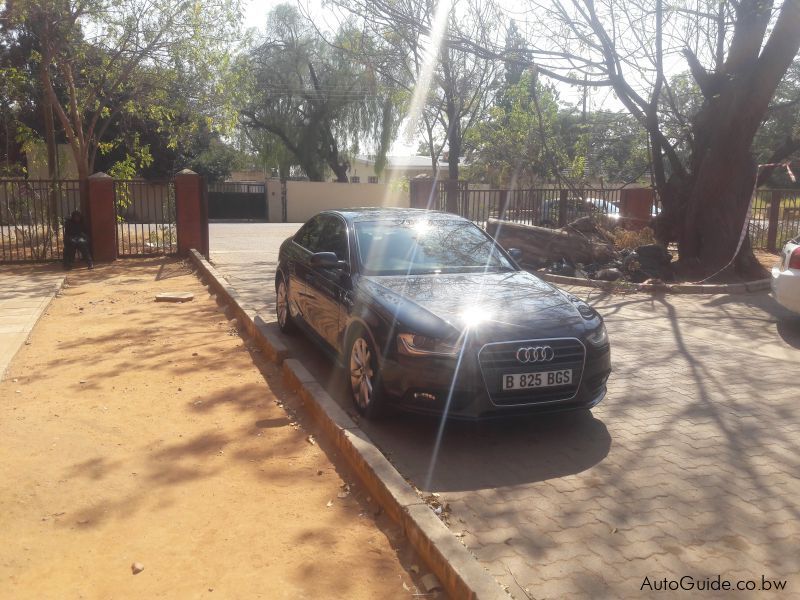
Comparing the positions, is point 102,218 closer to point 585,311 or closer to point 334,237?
point 334,237

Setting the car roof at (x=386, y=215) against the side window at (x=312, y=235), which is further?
the side window at (x=312, y=235)

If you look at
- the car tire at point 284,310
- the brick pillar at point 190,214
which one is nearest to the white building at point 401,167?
the brick pillar at point 190,214

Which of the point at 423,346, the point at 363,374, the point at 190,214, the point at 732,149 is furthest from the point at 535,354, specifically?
the point at 190,214

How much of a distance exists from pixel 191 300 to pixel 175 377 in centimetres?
455

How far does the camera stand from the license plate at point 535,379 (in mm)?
4832

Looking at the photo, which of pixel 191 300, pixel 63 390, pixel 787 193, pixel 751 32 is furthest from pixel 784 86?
pixel 63 390

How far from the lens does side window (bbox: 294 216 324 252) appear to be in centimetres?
749

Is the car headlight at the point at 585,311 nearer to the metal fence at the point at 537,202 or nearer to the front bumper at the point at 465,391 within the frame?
the front bumper at the point at 465,391

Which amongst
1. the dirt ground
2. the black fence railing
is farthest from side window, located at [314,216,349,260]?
the black fence railing

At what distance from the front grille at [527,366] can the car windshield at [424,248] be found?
1534mm

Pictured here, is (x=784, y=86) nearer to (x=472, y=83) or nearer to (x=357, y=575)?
(x=472, y=83)

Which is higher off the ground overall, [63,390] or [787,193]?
[787,193]

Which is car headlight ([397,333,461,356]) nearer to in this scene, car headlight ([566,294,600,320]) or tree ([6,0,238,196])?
car headlight ([566,294,600,320])

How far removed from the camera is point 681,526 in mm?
3875
